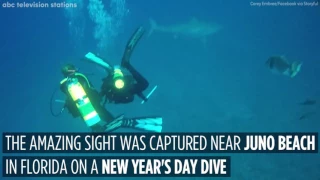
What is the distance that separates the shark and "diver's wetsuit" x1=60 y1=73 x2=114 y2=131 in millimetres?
1468

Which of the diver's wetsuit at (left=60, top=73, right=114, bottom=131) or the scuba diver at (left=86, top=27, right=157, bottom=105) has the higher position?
the scuba diver at (left=86, top=27, right=157, bottom=105)

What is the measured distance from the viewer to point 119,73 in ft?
19.1

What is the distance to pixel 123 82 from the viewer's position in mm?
5824

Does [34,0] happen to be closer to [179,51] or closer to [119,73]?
[119,73]

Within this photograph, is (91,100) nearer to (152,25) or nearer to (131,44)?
(131,44)

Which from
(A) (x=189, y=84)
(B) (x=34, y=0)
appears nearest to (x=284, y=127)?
(A) (x=189, y=84)

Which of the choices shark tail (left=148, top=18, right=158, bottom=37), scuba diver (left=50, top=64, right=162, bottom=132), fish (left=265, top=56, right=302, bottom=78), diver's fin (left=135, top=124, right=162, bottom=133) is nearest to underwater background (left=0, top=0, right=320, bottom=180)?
shark tail (left=148, top=18, right=158, bottom=37)

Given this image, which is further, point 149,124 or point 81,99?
point 149,124

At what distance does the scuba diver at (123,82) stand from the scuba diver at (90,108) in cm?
21

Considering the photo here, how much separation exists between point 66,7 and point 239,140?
3611 millimetres

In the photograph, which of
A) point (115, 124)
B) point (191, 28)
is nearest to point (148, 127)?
point (115, 124)

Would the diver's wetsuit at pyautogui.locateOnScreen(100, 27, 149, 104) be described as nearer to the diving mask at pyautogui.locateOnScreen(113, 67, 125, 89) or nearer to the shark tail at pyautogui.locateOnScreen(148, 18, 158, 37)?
the diving mask at pyautogui.locateOnScreen(113, 67, 125, 89)

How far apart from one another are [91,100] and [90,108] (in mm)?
175

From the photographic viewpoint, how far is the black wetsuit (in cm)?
589
